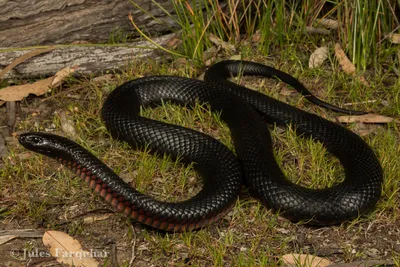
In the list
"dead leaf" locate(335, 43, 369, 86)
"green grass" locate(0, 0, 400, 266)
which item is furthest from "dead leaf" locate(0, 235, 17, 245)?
"dead leaf" locate(335, 43, 369, 86)

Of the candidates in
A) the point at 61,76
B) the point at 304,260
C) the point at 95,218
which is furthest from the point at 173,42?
the point at 304,260

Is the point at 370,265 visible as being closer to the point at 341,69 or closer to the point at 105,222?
the point at 105,222

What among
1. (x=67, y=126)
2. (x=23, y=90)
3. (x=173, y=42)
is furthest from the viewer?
(x=173, y=42)

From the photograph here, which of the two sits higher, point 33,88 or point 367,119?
point 33,88

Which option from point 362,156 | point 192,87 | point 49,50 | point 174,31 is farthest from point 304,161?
point 49,50

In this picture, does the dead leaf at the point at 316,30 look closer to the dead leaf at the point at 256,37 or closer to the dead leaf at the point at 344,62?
the dead leaf at the point at 344,62

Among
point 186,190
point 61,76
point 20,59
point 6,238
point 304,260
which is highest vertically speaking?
point 20,59

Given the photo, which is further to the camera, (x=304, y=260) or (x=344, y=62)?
(x=344, y=62)

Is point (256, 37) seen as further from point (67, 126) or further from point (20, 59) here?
point (20, 59)
